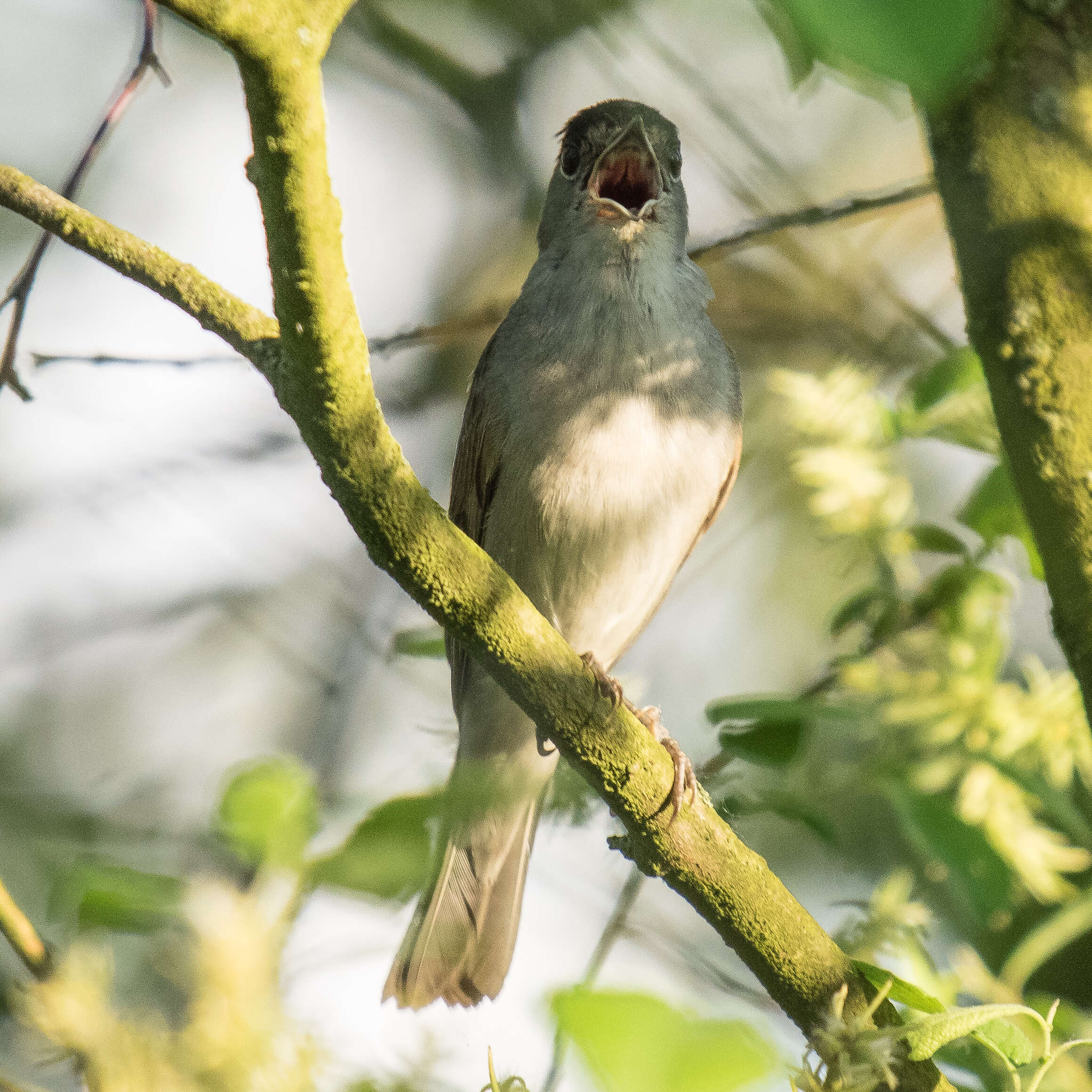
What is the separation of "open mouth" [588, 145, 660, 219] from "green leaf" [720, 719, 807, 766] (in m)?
1.94

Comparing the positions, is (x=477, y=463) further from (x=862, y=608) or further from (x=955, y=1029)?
(x=955, y=1029)

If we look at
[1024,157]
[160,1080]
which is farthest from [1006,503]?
[160,1080]

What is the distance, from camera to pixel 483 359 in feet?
12.3

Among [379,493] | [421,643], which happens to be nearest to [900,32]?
[379,493]

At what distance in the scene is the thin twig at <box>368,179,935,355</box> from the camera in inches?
132

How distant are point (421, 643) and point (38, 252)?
1.25m

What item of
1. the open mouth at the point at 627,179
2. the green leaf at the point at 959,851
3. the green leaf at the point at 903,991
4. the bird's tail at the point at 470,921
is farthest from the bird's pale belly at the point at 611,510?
the green leaf at the point at 903,991

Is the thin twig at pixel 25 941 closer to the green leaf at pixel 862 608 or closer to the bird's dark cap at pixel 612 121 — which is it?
the green leaf at pixel 862 608

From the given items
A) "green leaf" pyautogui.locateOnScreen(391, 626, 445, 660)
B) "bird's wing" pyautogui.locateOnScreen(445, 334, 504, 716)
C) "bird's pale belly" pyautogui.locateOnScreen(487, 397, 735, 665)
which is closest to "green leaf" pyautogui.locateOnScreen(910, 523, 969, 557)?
"bird's pale belly" pyautogui.locateOnScreen(487, 397, 735, 665)

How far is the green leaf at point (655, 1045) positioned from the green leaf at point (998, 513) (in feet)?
6.28

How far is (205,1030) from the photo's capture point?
1.08 m

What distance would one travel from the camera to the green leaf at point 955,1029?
1.62m

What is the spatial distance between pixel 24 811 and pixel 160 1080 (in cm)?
360

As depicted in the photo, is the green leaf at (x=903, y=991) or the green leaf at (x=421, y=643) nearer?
the green leaf at (x=903, y=991)
